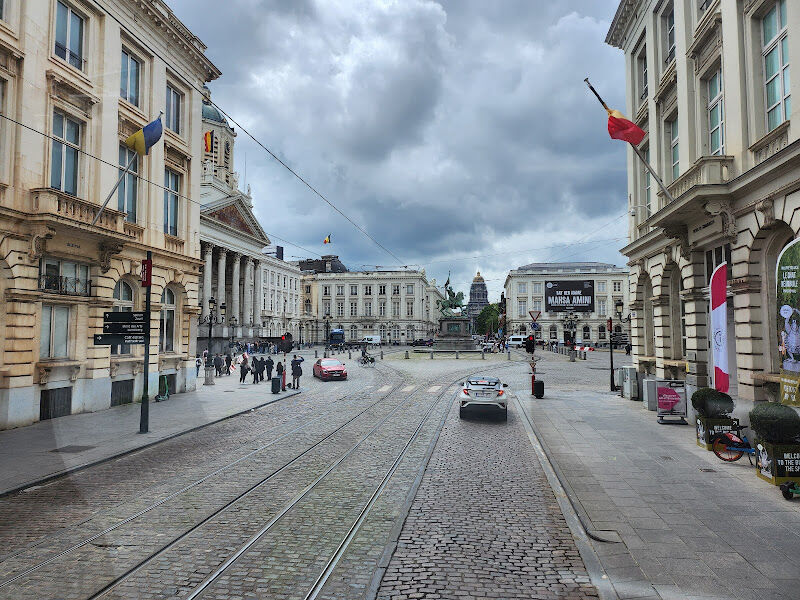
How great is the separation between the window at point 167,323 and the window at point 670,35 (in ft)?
76.5

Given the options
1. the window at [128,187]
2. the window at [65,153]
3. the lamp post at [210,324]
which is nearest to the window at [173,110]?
the window at [128,187]

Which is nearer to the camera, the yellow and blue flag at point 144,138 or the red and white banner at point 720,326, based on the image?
the red and white banner at point 720,326

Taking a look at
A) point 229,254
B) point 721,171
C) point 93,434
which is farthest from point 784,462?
point 229,254

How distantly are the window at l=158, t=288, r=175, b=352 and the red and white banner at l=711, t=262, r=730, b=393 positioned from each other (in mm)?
21201

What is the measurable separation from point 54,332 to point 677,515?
62.0 feet

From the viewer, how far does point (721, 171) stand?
14.4 m

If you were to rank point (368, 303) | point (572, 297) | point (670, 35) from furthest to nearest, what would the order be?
point (368, 303) → point (572, 297) → point (670, 35)

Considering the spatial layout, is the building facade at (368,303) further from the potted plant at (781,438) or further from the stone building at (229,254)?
the potted plant at (781,438)

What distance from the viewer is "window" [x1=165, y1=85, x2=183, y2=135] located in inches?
965

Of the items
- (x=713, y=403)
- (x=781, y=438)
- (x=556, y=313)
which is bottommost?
(x=781, y=438)

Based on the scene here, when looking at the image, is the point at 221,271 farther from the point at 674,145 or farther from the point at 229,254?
the point at 674,145

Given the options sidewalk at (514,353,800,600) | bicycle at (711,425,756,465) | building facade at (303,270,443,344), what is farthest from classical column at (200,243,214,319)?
bicycle at (711,425,756,465)

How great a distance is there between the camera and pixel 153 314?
74.4ft

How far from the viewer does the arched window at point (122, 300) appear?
830 inches
